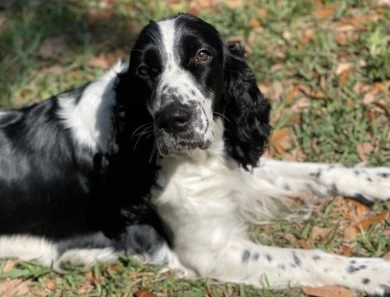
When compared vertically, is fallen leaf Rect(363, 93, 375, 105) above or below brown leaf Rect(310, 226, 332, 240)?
above

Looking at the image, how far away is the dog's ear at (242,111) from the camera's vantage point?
15.2ft

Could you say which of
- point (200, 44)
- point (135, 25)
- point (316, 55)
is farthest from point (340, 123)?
point (135, 25)

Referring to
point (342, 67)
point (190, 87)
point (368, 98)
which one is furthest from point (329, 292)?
point (342, 67)

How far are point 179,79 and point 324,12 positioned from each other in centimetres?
306

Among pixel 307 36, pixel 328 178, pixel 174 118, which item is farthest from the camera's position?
pixel 307 36

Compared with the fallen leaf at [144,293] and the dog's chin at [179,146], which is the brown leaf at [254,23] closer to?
the dog's chin at [179,146]

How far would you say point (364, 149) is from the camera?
553 cm

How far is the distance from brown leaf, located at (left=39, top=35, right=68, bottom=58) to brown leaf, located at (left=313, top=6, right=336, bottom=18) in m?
2.31

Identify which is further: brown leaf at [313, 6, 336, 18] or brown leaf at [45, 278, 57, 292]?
brown leaf at [313, 6, 336, 18]

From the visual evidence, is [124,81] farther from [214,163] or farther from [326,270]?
[326,270]

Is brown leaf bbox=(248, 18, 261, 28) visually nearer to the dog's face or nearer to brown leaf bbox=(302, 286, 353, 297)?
the dog's face

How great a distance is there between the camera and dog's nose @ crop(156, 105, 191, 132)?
4.01m

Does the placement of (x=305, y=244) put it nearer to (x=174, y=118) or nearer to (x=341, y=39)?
(x=174, y=118)

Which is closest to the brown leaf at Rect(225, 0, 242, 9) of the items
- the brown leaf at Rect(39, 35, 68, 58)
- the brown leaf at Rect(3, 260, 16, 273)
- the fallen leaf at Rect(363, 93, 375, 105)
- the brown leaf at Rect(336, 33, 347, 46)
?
the brown leaf at Rect(336, 33, 347, 46)
